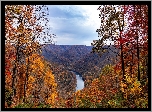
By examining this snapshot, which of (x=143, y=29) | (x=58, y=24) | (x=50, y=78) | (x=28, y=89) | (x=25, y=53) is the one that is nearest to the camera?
(x=143, y=29)

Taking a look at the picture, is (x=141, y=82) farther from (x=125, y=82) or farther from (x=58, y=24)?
(x=58, y=24)

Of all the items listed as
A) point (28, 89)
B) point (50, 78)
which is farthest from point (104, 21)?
point (50, 78)

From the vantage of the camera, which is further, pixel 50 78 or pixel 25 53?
pixel 50 78

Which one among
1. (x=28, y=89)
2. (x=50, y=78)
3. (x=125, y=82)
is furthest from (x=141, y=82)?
(x=50, y=78)
